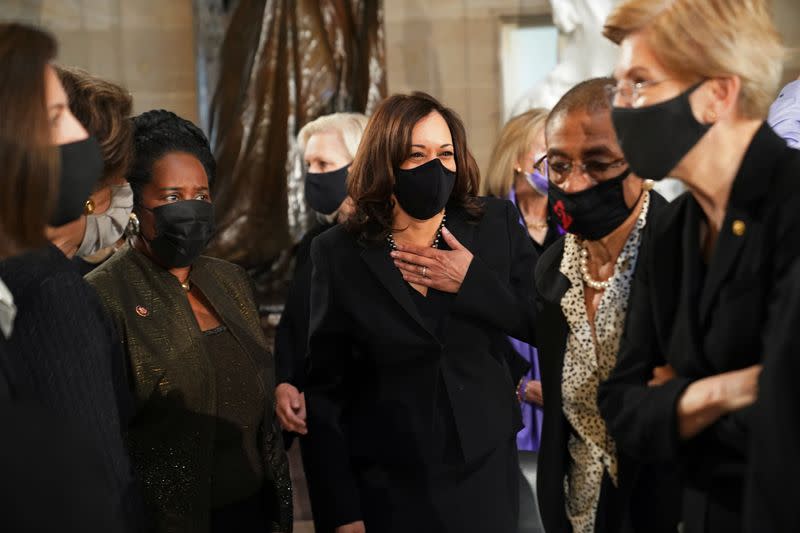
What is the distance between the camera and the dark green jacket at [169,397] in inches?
98.3

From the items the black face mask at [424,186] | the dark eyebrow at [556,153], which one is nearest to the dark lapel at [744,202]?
the dark eyebrow at [556,153]

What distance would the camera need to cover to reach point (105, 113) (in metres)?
2.42

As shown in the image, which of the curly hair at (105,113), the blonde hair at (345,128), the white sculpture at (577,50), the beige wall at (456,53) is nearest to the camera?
the curly hair at (105,113)

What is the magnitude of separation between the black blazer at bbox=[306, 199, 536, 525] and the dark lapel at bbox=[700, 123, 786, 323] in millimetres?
1033

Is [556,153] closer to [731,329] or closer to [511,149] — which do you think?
[731,329]

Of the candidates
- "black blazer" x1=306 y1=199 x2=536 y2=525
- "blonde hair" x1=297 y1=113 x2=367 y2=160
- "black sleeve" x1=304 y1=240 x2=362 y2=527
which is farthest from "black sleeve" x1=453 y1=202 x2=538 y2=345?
"blonde hair" x1=297 y1=113 x2=367 y2=160

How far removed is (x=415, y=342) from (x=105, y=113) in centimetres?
100

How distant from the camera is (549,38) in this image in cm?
593

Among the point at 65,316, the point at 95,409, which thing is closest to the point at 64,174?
the point at 65,316

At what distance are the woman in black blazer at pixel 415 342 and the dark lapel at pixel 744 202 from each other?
1.03m

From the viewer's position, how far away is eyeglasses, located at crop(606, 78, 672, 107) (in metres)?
1.67

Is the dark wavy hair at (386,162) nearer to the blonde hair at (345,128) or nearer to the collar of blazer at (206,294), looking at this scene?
the collar of blazer at (206,294)

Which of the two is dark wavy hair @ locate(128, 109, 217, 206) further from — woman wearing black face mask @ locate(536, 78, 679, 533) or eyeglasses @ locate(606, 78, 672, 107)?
eyeglasses @ locate(606, 78, 672, 107)

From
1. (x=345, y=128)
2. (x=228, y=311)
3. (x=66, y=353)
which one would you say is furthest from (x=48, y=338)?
(x=345, y=128)
